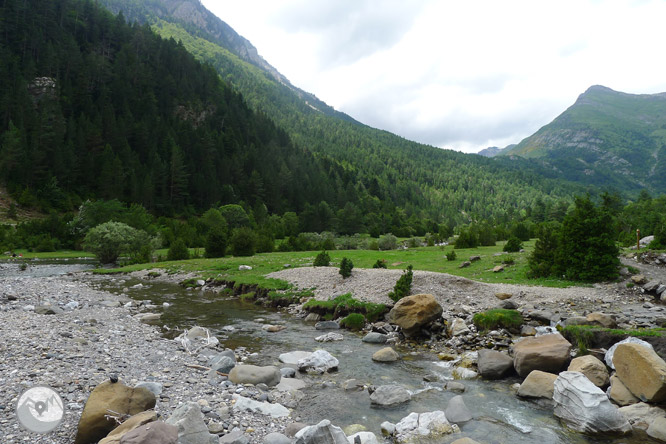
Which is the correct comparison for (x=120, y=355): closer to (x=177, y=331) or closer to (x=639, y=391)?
(x=177, y=331)

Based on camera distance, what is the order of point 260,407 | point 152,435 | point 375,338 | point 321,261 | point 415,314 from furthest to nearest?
point 321,261 < point 415,314 < point 375,338 < point 260,407 < point 152,435

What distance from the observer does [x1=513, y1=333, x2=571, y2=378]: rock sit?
11359 mm

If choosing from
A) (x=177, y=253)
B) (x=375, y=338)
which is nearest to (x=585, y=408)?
(x=375, y=338)

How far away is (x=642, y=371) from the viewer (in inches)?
364

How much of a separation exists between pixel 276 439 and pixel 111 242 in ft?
180

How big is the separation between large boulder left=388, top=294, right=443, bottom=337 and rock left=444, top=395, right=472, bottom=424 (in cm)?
688

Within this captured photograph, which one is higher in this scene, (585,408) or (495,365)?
(585,408)

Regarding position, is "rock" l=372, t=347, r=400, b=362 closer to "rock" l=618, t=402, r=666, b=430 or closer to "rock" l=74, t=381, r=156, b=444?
"rock" l=618, t=402, r=666, b=430

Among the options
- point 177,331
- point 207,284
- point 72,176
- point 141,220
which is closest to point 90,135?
point 72,176

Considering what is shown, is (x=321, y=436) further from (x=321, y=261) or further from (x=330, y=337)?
(x=321, y=261)

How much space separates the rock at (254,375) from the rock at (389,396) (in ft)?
11.1

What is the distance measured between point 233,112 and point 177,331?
153m

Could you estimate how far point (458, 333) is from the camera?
16125mm

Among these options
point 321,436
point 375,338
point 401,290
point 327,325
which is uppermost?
point 321,436
